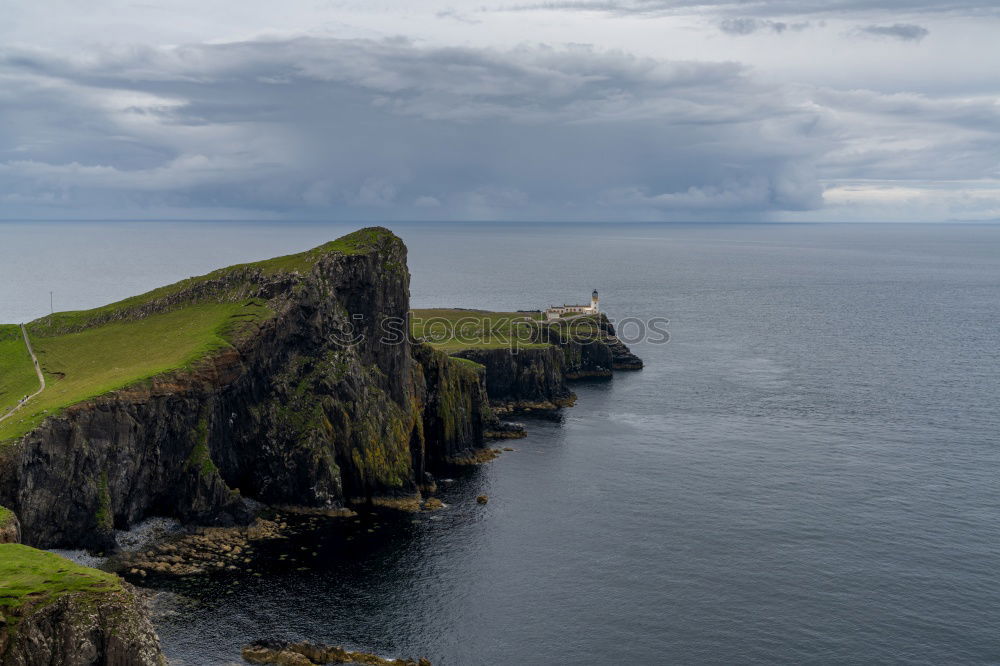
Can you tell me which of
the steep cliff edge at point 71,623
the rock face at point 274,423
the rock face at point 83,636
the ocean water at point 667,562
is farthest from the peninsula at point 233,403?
the rock face at point 83,636

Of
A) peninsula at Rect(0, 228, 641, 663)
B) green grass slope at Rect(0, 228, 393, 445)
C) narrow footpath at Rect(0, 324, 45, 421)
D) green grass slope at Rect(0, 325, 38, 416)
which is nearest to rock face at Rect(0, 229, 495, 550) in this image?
peninsula at Rect(0, 228, 641, 663)

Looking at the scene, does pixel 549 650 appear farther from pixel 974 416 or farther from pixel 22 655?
pixel 974 416

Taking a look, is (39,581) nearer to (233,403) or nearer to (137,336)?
(233,403)

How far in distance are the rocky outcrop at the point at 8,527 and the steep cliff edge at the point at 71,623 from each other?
13258 millimetres

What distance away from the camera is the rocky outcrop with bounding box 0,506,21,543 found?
73656 millimetres

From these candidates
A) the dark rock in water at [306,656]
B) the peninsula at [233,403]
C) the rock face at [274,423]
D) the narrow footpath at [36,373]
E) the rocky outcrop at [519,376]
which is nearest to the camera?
the dark rock in water at [306,656]

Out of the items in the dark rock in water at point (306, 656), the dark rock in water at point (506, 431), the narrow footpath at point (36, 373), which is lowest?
the dark rock in water at point (306, 656)

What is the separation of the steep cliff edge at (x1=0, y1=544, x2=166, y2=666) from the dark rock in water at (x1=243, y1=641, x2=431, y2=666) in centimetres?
1308

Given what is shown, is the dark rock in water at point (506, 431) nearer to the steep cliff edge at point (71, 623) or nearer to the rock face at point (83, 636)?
the steep cliff edge at point (71, 623)

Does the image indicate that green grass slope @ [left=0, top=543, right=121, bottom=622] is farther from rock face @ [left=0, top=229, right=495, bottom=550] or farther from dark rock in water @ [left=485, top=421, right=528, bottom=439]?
dark rock in water @ [left=485, top=421, right=528, bottom=439]

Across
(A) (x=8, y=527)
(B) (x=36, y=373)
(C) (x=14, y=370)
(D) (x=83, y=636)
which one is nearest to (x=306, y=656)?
(D) (x=83, y=636)

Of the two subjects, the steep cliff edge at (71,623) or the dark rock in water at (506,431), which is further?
the dark rock in water at (506,431)

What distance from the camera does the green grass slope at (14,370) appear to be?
106 meters

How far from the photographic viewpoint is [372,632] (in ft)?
258
